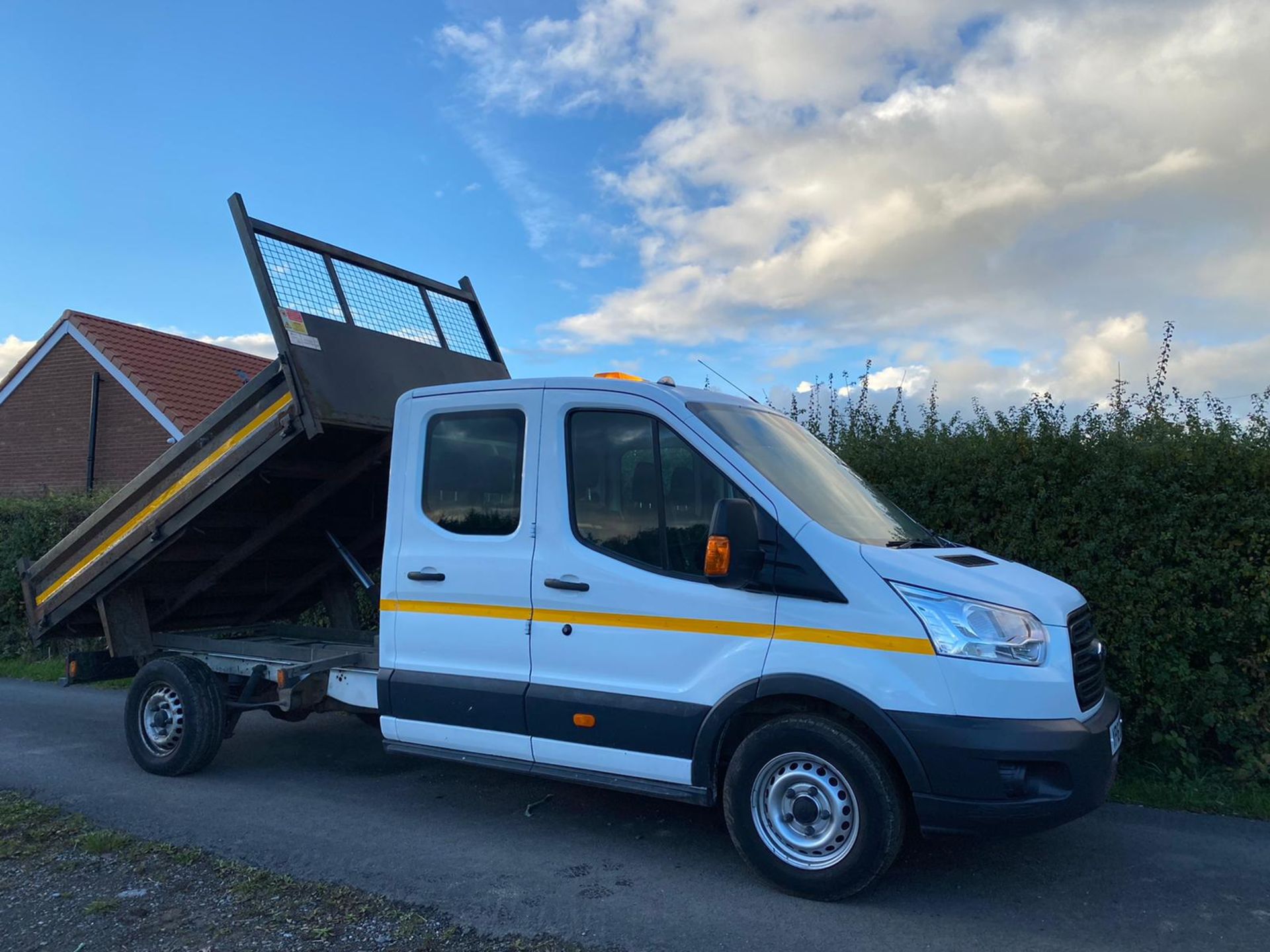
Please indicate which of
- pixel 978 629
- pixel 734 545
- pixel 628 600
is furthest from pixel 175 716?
pixel 978 629

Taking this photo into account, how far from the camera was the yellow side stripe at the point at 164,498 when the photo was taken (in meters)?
6.06

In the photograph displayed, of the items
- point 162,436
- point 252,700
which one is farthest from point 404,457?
point 162,436

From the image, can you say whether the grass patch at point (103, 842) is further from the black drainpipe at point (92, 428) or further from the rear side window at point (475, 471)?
the black drainpipe at point (92, 428)

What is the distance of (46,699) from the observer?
31.1 ft

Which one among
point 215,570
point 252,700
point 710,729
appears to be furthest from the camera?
point 215,570

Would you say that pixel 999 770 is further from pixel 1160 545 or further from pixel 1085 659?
pixel 1160 545

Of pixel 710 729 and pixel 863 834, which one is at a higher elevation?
pixel 710 729

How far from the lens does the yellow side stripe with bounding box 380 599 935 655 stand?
4273 mm

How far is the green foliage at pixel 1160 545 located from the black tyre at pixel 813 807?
2.76 metres

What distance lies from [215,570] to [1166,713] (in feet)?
21.5

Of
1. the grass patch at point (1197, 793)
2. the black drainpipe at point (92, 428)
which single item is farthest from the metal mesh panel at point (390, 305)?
the black drainpipe at point (92, 428)

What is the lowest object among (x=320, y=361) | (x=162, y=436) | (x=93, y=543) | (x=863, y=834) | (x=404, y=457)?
(x=863, y=834)

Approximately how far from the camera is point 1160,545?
614cm

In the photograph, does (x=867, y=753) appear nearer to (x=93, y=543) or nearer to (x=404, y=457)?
→ (x=404, y=457)
